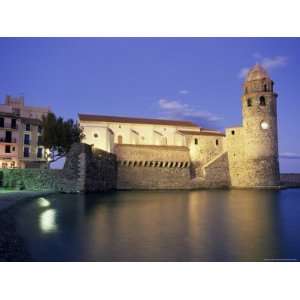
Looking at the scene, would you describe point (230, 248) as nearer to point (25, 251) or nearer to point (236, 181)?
point (25, 251)

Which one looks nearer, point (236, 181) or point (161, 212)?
point (161, 212)

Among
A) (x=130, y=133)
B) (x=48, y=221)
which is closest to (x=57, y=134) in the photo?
(x=130, y=133)

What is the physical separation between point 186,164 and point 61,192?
8.60 meters

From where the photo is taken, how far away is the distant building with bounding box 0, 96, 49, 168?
1400 centimetres

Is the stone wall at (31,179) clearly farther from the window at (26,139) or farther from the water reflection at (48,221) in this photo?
the water reflection at (48,221)

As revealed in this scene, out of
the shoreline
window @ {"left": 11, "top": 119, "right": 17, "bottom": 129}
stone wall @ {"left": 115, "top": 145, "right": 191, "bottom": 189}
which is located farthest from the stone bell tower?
window @ {"left": 11, "top": 119, "right": 17, "bottom": 129}

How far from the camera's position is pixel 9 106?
572 inches

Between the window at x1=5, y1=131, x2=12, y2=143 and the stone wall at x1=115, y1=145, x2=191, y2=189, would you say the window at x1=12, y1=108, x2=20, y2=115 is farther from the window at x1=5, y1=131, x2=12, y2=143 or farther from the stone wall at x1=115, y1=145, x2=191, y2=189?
the stone wall at x1=115, y1=145, x2=191, y2=189

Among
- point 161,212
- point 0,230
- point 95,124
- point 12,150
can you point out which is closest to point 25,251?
point 0,230

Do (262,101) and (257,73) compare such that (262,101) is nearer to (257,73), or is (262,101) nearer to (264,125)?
(264,125)

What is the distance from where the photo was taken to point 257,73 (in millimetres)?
18734

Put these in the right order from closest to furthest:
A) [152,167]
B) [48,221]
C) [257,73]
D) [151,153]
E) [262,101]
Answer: [48,221] → [152,167] → [151,153] → [262,101] → [257,73]

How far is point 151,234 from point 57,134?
35.9 ft
